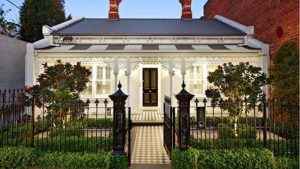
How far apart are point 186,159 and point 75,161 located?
2.41m

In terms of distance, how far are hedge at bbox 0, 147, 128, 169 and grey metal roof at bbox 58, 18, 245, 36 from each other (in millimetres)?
10073

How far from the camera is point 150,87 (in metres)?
17.6

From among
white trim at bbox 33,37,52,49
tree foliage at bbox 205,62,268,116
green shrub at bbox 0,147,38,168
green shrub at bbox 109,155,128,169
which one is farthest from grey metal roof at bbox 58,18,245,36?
green shrub at bbox 109,155,128,169

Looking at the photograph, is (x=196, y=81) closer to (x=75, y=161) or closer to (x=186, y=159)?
(x=186, y=159)

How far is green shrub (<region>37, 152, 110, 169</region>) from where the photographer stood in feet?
20.1

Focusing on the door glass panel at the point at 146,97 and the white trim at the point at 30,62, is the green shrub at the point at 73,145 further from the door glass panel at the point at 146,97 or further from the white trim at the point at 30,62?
the door glass panel at the point at 146,97

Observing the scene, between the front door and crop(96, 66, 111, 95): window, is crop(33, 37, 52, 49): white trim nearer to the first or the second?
crop(96, 66, 111, 95): window

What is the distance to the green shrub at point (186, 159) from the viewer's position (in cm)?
597

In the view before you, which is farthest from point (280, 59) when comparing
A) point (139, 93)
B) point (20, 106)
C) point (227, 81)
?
point (20, 106)

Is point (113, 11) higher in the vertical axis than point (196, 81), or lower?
higher

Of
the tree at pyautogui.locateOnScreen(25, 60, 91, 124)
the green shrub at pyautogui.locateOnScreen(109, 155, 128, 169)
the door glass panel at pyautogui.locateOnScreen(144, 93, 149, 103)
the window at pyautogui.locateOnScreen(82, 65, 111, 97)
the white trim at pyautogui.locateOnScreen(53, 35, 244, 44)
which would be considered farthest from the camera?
the door glass panel at pyautogui.locateOnScreen(144, 93, 149, 103)

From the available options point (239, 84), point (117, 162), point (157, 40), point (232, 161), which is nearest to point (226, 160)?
point (232, 161)

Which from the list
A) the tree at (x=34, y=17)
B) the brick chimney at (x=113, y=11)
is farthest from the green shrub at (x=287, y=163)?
the tree at (x=34, y=17)

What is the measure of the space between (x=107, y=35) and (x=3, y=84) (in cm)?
579
